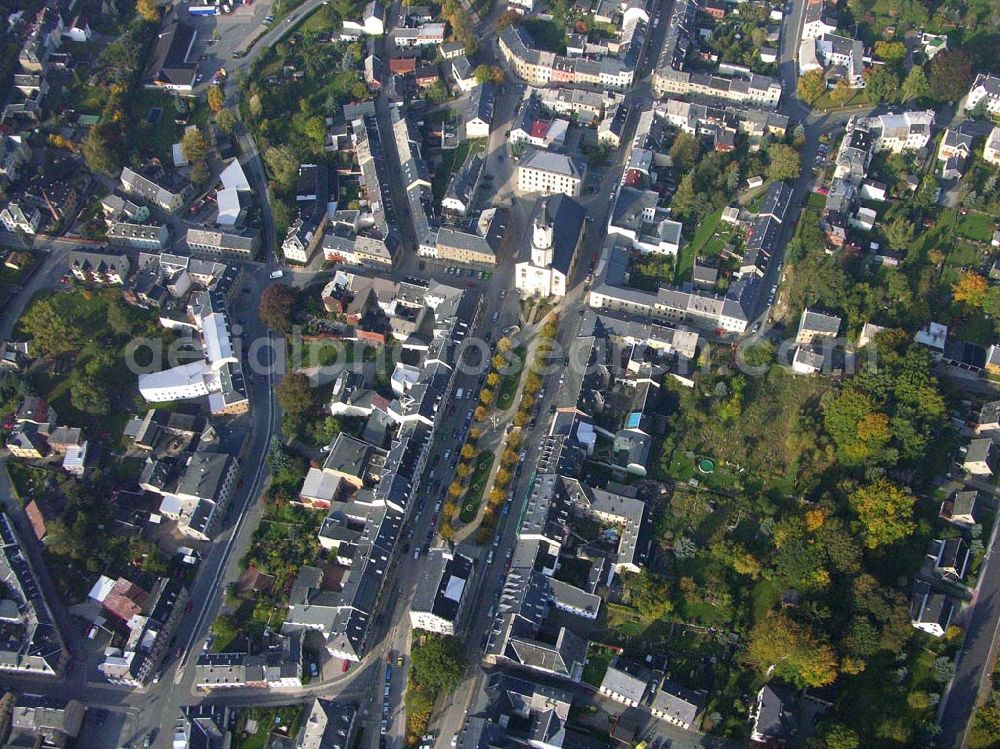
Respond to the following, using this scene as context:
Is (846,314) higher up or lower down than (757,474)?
higher up

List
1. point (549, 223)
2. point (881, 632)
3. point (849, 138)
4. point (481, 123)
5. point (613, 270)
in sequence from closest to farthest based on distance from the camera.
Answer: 1. point (881, 632)
2. point (549, 223)
3. point (613, 270)
4. point (849, 138)
5. point (481, 123)

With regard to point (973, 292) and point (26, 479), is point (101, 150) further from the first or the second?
point (973, 292)

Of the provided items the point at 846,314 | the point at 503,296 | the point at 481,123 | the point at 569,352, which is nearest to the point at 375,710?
the point at 569,352

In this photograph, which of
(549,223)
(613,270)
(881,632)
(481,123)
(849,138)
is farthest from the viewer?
(481,123)

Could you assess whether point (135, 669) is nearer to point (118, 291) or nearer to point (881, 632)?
point (118, 291)

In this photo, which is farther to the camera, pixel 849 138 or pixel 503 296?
pixel 849 138

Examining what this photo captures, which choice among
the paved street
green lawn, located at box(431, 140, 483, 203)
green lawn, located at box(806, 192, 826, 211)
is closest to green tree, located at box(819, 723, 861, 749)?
the paved street
